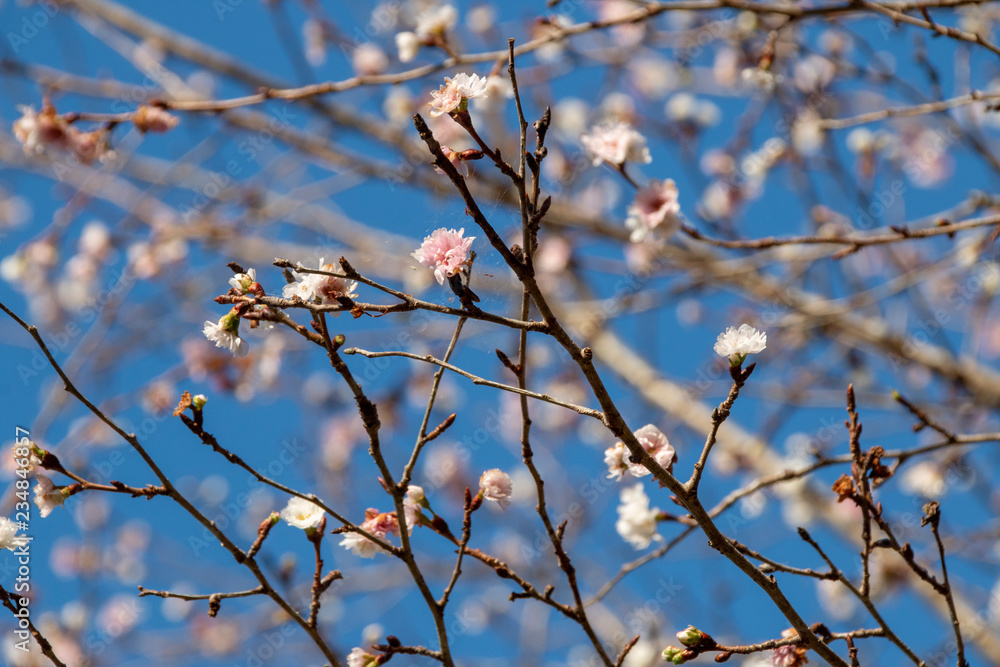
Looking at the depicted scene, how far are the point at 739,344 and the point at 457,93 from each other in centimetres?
71

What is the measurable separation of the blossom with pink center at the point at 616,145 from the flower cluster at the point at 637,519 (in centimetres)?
100

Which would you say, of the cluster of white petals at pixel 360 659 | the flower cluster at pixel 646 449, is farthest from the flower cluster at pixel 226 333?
the flower cluster at pixel 646 449

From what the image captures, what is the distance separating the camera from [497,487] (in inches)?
68.9

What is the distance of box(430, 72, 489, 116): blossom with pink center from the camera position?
1418 mm

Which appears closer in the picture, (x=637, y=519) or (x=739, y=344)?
(x=739, y=344)

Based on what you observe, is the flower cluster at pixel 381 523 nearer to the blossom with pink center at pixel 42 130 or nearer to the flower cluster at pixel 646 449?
the flower cluster at pixel 646 449

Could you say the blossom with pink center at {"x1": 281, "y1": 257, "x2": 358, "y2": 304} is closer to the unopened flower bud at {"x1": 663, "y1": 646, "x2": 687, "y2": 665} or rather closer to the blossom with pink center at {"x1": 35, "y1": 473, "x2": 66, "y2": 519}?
the blossom with pink center at {"x1": 35, "y1": 473, "x2": 66, "y2": 519}

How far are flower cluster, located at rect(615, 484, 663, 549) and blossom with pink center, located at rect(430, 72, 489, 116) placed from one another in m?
1.19

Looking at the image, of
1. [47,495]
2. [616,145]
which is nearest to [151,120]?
[47,495]

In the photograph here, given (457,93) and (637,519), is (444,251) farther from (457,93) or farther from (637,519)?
(637,519)

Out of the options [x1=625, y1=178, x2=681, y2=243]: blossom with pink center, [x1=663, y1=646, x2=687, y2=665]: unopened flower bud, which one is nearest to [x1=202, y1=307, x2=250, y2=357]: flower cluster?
[x1=663, y1=646, x2=687, y2=665]: unopened flower bud

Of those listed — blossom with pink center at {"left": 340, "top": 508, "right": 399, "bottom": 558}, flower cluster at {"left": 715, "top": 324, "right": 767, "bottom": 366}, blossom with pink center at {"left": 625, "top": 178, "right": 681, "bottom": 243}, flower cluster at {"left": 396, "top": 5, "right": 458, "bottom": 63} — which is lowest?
blossom with pink center at {"left": 340, "top": 508, "right": 399, "bottom": 558}

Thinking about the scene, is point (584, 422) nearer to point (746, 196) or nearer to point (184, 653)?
point (746, 196)

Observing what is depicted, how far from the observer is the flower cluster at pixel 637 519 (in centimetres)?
211
